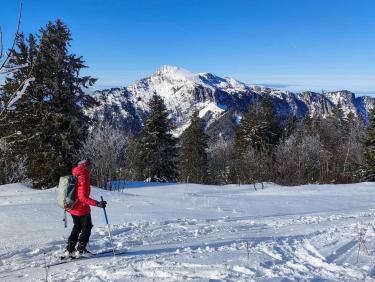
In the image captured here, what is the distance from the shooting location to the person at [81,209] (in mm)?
7391

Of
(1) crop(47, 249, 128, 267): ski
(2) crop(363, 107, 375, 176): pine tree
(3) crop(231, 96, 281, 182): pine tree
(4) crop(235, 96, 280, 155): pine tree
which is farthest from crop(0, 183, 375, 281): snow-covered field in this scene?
(4) crop(235, 96, 280, 155): pine tree

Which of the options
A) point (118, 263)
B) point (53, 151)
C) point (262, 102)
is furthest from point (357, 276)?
point (262, 102)

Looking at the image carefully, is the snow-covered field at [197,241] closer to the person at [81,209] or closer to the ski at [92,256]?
the ski at [92,256]

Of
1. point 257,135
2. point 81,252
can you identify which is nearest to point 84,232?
point 81,252

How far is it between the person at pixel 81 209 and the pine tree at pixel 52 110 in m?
20.8

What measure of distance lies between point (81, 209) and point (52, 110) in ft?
73.2

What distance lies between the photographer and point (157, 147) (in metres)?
39.4

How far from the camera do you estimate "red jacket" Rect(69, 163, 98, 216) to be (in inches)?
290

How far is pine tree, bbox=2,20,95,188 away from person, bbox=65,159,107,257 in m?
20.8

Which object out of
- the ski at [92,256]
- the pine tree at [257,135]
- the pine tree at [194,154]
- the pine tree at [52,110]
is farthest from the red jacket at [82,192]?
the pine tree at [194,154]

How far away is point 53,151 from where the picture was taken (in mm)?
28203

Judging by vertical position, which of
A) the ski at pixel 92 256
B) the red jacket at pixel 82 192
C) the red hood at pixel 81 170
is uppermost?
the red hood at pixel 81 170

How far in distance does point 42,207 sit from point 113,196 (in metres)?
3.66

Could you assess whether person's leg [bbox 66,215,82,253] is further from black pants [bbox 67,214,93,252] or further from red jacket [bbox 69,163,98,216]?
red jacket [bbox 69,163,98,216]
